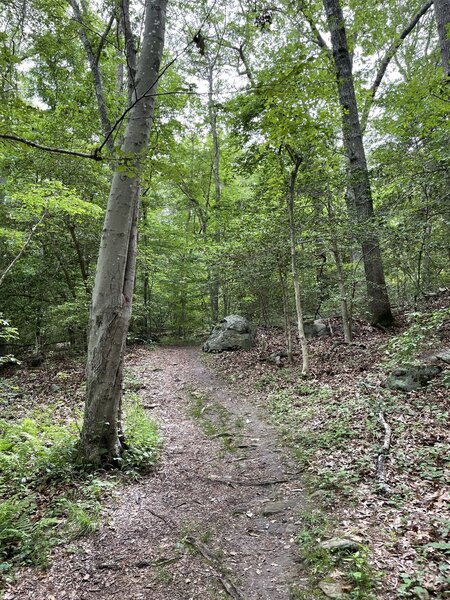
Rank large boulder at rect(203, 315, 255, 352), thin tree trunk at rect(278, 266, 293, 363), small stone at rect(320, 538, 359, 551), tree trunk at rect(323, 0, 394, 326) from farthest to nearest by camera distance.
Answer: large boulder at rect(203, 315, 255, 352) < thin tree trunk at rect(278, 266, 293, 363) < tree trunk at rect(323, 0, 394, 326) < small stone at rect(320, 538, 359, 551)

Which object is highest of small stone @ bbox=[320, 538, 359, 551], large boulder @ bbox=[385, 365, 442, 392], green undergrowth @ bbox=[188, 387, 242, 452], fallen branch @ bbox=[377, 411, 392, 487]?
large boulder @ bbox=[385, 365, 442, 392]

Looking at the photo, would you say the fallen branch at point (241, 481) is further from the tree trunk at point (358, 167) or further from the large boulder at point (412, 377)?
the tree trunk at point (358, 167)

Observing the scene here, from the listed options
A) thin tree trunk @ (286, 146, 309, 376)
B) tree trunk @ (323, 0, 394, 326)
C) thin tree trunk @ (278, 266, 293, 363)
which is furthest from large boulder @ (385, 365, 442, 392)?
tree trunk @ (323, 0, 394, 326)

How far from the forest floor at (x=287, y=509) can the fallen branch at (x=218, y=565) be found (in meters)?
0.01

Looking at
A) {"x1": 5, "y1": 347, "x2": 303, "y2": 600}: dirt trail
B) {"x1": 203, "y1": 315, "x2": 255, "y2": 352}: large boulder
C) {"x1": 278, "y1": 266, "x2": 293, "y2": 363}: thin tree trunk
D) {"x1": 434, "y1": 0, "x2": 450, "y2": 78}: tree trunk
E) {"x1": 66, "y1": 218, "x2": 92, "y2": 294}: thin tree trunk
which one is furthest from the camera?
{"x1": 203, "y1": 315, "x2": 255, "y2": 352}: large boulder

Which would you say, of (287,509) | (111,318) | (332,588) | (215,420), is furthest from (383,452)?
(111,318)

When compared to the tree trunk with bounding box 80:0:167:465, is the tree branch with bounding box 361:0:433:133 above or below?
above

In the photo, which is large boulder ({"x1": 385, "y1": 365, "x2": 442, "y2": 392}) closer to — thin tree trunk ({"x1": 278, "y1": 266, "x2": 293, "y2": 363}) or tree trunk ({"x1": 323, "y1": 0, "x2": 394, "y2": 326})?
thin tree trunk ({"x1": 278, "y1": 266, "x2": 293, "y2": 363})

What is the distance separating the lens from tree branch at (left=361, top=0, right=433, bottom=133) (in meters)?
11.5

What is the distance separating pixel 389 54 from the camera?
11.9 metres

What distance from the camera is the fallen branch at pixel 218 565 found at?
101 inches

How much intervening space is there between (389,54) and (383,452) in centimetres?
1372

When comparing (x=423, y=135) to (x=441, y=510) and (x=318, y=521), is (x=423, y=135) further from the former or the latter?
(x=318, y=521)

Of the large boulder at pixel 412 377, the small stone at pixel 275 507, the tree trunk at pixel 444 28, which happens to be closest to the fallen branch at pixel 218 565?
the small stone at pixel 275 507
